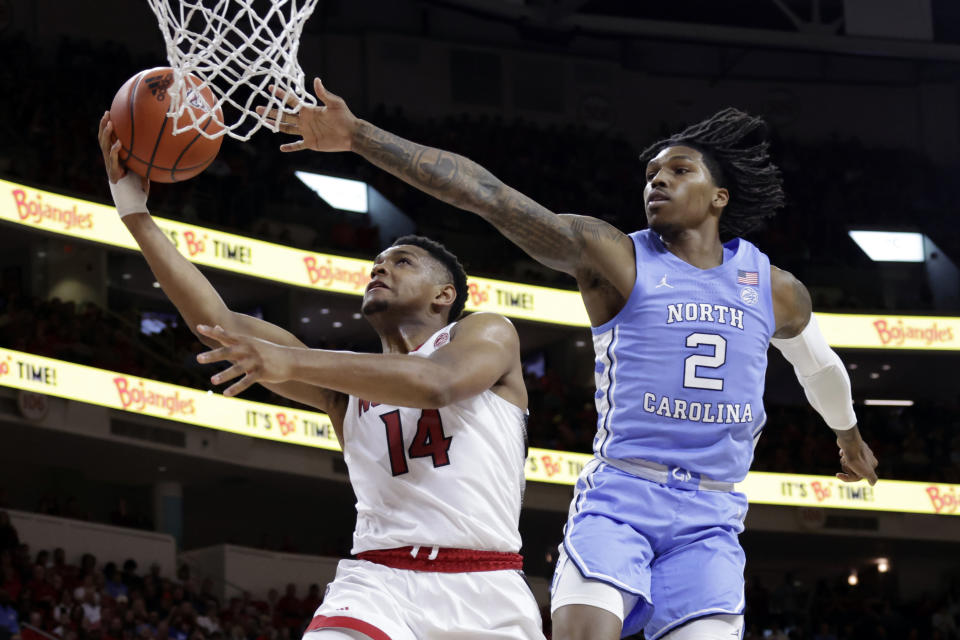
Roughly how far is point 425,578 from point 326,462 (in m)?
16.0

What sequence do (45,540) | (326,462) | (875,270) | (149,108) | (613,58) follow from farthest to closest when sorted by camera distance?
(613,58) → (875,270) → (326,462) → (45,540) → (149,108)

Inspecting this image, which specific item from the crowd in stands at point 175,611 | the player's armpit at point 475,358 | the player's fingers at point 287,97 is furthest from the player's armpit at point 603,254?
the crowd in stands at point 175,611

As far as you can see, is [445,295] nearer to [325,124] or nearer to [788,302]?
[325,124]

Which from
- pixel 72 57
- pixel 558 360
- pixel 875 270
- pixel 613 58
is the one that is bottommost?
pixel 558 360

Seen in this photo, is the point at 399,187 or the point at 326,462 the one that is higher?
the point at 399,187

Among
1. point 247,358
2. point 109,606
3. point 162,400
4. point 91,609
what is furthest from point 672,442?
point 162,400

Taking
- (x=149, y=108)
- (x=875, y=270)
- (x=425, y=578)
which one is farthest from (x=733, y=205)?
(x=875, y=270)

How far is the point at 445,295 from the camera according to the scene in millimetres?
4230

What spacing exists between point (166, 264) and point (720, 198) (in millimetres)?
1808

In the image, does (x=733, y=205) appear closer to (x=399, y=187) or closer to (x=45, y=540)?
(x=45, y=540)

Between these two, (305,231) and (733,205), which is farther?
(305,231)

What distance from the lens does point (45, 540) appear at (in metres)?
15.5

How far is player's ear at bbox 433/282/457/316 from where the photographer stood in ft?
13.8

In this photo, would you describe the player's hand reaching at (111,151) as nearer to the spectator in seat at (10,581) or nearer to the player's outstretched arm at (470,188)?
the player's outstretched arm at (470,188)
